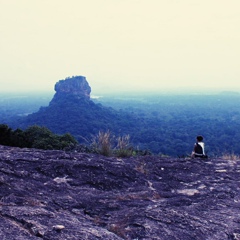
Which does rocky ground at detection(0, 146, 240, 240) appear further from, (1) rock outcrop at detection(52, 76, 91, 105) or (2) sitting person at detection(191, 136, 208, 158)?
(1) rock outcrop at detection(52, 76, 91, 105)

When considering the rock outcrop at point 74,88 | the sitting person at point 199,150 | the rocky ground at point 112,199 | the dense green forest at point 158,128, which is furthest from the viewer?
the rock outcrop at point 74,88

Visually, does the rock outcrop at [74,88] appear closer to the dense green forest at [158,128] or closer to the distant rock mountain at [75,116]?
the distant rock mountain at [75,116]

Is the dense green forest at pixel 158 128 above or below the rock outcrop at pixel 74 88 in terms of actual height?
below

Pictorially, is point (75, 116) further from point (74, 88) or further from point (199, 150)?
point (199, 150)

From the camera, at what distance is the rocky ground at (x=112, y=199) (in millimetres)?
3664

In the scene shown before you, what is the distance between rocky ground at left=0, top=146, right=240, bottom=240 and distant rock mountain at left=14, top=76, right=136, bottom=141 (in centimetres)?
7581

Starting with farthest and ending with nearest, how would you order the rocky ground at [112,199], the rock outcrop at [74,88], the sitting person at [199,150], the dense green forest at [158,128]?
1. the rock outcrop at [74,88]
2. the dense green forest at [158,128]
3. the sitting person at [199,150]
4. the rocky ground at [112,199]

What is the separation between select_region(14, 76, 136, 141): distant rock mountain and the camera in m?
94.1

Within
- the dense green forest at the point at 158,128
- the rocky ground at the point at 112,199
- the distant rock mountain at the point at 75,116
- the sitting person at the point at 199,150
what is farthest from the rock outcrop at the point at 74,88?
the rocky ground at the point at 112,199

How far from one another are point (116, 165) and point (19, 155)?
6.41ft

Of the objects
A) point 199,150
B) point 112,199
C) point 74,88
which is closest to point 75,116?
point 74,88

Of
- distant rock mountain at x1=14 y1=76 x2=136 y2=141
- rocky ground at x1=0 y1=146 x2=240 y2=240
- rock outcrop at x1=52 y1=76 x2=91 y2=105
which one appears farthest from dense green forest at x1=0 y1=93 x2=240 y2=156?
rocky ground at x1=0 y1=146 x2=240 y2=240

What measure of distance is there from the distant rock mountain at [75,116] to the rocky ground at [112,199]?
75.8 metres

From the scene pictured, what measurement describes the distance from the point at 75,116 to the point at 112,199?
100647 millimetres
